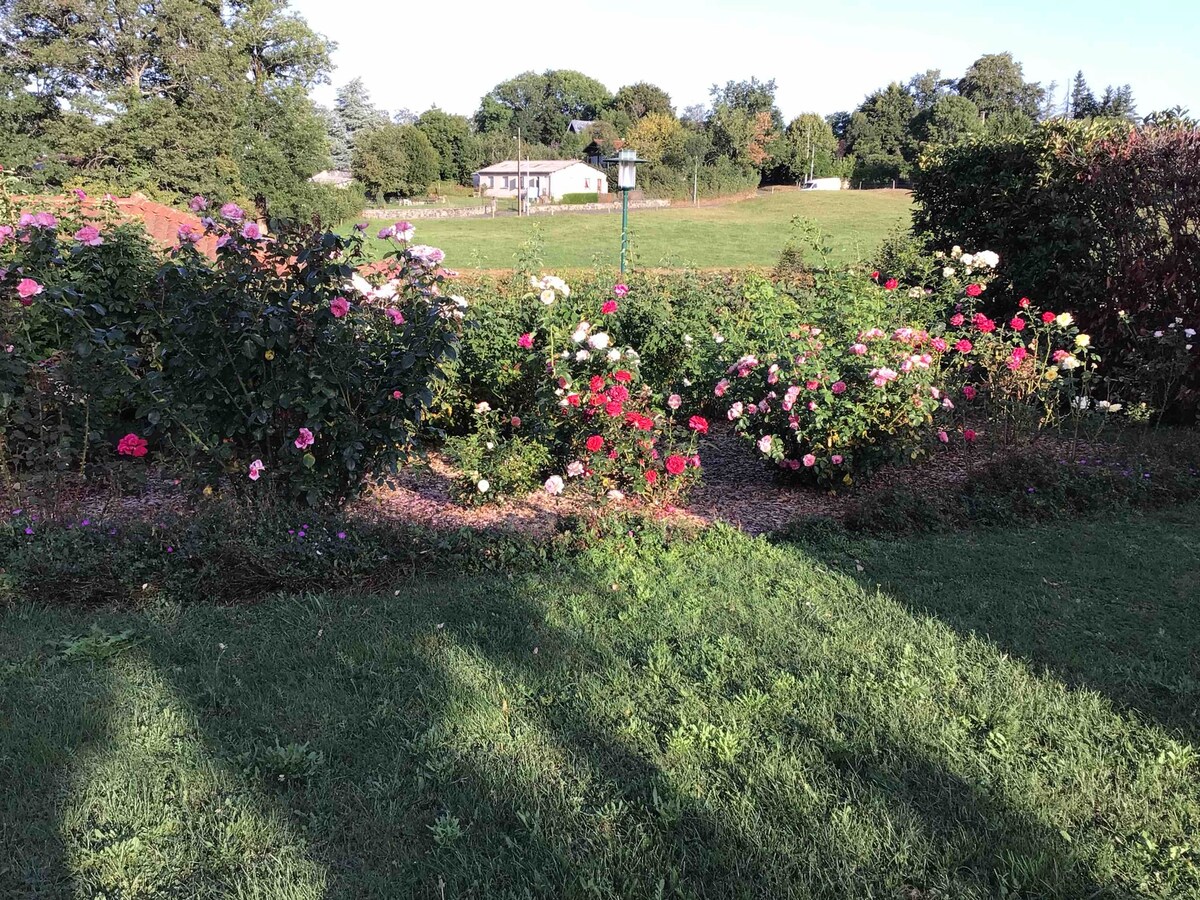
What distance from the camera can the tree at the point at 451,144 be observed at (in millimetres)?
66000

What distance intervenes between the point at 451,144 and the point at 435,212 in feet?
74.6

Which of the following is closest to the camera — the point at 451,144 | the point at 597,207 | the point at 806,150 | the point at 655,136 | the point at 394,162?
the point at 597,207

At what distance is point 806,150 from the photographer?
62.2 m

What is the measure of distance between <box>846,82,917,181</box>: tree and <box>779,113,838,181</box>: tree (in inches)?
121

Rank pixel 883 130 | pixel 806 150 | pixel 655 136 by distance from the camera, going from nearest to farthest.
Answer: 1. pixel 806 150
2. pixel 655 136
3. pixel 883 130

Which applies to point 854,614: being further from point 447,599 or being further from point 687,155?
point 687,155

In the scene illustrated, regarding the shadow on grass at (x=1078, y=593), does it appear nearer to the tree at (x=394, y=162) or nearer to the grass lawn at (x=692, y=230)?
the grass lawn at (x=692, y=230)

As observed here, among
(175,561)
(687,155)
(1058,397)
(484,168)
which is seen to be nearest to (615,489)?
(175,561)

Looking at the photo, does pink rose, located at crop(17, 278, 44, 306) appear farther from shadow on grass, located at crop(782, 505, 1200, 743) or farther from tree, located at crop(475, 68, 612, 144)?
tree, located at crop(475, 68, 612, 144)

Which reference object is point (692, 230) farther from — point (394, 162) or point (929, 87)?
point (929, 87)

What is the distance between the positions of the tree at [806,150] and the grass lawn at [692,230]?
498 inches

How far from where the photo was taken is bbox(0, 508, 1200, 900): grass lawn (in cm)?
182

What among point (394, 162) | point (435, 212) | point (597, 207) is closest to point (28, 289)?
point (435, 212)

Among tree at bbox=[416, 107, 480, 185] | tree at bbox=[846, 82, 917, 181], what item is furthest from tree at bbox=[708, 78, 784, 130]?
tree at bbox=[416, 107, 480, 185]
